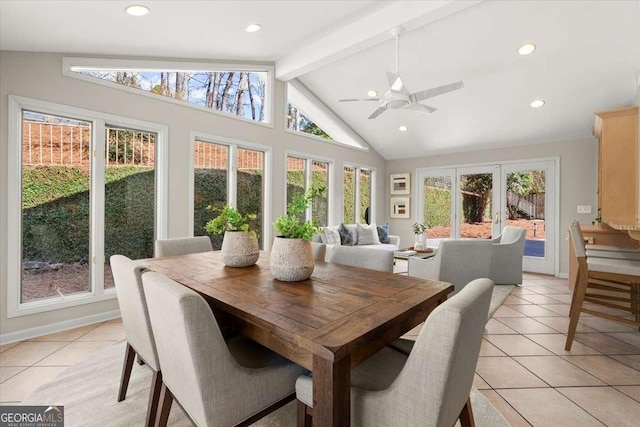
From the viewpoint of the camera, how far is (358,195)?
6.71 m

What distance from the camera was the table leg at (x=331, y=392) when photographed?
3.09ft

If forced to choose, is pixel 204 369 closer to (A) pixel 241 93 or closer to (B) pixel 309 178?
(A) pixel 241 93

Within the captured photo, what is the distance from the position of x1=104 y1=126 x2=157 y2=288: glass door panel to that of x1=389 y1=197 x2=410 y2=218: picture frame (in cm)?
511

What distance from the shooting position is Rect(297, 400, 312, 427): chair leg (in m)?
1.19

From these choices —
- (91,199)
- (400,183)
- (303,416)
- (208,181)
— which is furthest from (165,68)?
(400,183)

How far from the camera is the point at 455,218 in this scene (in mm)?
6434

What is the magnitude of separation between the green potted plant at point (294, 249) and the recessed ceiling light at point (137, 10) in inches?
83.9

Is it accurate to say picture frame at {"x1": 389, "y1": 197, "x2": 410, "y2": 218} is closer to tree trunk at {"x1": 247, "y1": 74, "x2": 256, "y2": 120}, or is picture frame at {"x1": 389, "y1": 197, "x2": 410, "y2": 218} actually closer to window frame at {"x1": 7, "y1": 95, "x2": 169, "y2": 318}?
tree trunk at {"x1": 247, "y1": 74, "x2": 256, "y2": 120}

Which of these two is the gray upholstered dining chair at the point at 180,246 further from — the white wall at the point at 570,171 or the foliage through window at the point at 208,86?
the white wall at the point at 570,171

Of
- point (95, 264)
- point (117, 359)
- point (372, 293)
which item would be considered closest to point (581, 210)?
point (372, 293)

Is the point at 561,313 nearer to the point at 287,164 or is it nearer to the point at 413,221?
the point at 413,221

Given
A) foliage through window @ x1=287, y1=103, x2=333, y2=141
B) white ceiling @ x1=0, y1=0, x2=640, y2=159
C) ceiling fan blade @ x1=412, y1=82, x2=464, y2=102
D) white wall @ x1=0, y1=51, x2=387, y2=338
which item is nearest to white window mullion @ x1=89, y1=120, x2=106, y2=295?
white wall @ x1=0, y1=51, x2=387, y2=338

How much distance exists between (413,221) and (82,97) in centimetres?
601

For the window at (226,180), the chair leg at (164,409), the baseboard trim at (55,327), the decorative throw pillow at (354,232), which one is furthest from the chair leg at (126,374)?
the decorative throw pillow at (354,232)
